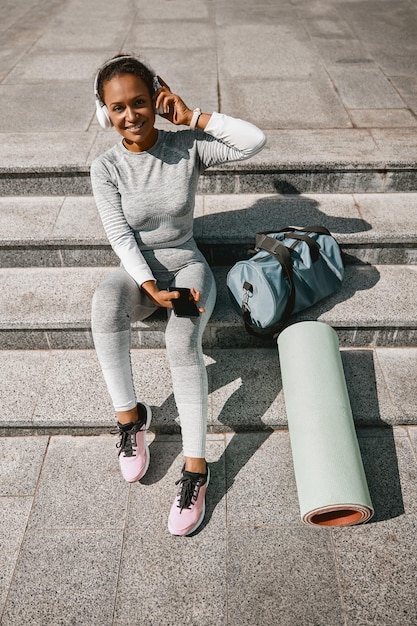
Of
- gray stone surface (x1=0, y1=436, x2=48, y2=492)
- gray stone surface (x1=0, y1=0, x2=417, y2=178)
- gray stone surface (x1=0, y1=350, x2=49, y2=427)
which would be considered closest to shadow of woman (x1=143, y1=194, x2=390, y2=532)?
gray stone surface (x1=0, y1=0, x2=417, y2=178)

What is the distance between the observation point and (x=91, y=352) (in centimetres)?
340

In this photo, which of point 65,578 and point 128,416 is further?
point 128,416

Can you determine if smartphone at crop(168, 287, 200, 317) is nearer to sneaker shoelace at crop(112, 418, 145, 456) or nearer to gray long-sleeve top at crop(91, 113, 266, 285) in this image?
gray long-sleeve top at crop(91, 113, 266, 285)

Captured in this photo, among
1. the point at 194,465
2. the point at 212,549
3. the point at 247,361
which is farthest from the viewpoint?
the point at 247,361

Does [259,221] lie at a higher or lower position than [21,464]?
higher

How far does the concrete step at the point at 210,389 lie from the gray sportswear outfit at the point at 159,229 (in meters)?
0.39

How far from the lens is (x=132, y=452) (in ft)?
9.02

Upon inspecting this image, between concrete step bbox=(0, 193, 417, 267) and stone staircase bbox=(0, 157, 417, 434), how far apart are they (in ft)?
0.04

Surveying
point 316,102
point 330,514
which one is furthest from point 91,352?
point 316,102

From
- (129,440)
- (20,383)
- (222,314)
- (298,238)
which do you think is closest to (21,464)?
(20,383)

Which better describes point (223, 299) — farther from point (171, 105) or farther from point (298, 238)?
point (171, 105)

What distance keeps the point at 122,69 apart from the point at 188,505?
226cm

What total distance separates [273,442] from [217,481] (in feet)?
1.46

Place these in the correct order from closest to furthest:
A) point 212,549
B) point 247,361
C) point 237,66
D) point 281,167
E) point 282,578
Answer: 1. point 282,578
2. point 212,549
3. point 247,361
4. point 281,167
5. point 237,66
